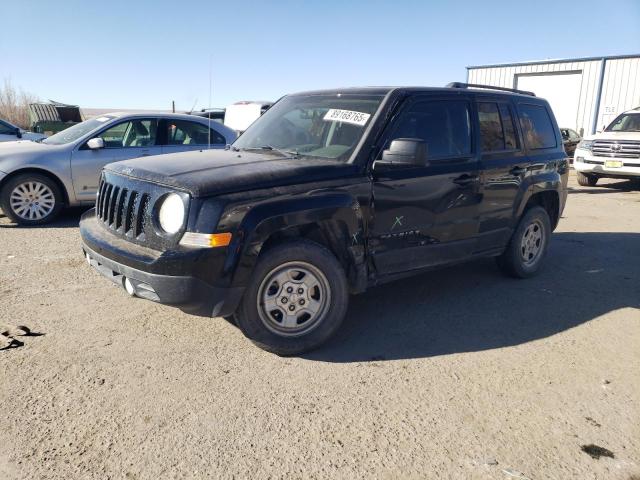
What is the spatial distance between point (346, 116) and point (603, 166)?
10769 millimetres

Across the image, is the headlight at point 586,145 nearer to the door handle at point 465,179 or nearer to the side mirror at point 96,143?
the door handle at point 465,179

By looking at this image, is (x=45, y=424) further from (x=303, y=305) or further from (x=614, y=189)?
(x=614, y=189)

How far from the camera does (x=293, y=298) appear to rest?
359 centimetres

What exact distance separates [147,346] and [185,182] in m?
1.27

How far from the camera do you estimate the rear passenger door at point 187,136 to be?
8188mm

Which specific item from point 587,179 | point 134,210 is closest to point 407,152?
point 134,210

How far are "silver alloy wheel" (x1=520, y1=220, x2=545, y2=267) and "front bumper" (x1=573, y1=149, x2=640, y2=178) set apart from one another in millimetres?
8213

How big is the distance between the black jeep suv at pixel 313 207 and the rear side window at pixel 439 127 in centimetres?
1

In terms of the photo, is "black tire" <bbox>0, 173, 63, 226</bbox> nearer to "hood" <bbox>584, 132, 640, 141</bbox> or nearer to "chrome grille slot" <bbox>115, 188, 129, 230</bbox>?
"chrome grille slot" <bbox>115, 188, 129, 230</bbox>

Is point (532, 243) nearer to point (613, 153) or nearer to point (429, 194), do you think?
point (429, 194)

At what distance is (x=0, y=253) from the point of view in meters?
5.88

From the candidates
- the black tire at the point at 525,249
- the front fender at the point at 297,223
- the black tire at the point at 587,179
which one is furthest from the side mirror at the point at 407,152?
the black tire at the point at 587,179

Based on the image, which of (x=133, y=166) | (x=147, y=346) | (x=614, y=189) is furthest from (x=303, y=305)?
(x=614, y=189)

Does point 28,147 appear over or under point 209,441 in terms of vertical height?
over
